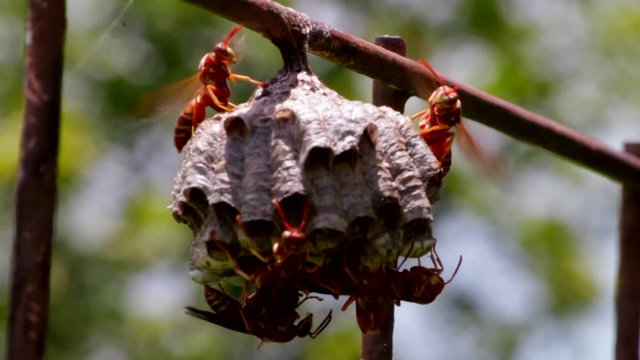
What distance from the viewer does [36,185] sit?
2.46 metres

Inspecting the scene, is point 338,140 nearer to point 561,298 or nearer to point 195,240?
point 195,240

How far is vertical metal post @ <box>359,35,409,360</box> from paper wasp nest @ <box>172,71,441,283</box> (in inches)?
10.7

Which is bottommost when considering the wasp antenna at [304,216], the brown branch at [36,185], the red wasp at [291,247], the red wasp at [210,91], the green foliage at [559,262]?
the brown branch at [36,185]

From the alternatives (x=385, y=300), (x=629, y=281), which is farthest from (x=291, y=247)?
(x=629, y=281)

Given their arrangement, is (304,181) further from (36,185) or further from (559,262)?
(559,262)

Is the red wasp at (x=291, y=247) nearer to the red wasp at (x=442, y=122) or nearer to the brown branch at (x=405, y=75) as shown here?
the brown branch at (x=405, y=75)

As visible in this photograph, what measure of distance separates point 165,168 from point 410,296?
28.4 ft

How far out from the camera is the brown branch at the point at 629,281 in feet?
16.6

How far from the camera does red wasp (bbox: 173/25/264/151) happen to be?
4070 millimetres

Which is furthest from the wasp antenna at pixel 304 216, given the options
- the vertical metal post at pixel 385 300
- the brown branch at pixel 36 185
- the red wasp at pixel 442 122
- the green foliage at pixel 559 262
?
the green foliage at pixel 559 262

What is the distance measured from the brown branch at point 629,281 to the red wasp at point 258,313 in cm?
170

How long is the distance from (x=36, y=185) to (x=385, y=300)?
158cm

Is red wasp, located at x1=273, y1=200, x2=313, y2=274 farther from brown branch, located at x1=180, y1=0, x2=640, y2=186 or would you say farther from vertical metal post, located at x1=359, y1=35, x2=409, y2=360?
brown branch, located at x1=180, y1=0, x2=640, y2=186

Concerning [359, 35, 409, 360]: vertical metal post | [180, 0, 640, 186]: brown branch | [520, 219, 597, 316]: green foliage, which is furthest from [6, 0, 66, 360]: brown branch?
[520, 219, 597, 316]: green foliage
